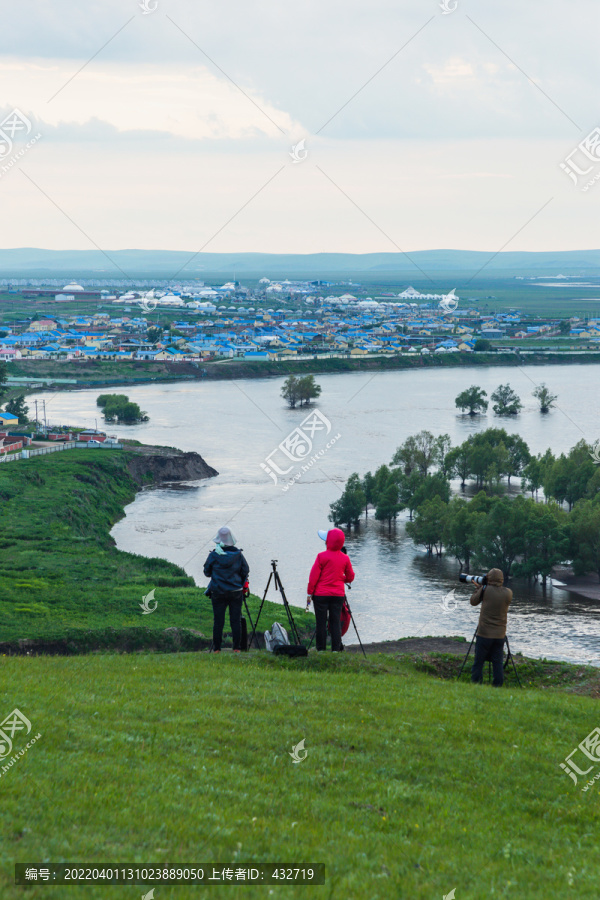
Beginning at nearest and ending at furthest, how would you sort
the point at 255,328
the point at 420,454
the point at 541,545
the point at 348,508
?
the point at 541,545, the point at 348,508, the point at 420,454, the point at 255,328

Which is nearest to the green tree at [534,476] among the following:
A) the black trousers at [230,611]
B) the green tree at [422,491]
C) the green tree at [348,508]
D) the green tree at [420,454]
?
the green tree at [420,454]

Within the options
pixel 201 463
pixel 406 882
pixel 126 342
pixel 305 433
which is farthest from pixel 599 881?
pixel 126 342

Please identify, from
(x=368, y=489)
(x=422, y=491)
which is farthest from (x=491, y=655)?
(x=368, y=489)

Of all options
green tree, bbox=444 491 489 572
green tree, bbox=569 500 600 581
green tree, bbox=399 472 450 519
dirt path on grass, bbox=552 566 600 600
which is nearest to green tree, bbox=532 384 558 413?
green tree, bbox=399 472 450 519

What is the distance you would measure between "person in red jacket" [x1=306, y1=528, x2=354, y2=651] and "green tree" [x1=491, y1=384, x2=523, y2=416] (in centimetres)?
4893

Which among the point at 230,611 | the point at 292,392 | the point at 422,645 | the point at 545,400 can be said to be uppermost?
the point at 545,400

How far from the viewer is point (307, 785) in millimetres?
4961

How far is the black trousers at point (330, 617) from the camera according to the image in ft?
26.8

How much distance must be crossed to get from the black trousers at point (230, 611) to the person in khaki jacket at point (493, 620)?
2.11m

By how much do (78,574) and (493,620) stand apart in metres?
15.6

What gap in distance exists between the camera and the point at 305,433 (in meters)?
51.4

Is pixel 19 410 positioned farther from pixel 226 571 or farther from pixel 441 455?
pixel 226 571

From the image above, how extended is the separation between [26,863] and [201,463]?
37.1 meters

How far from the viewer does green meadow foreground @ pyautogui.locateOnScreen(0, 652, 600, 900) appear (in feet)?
13.1
